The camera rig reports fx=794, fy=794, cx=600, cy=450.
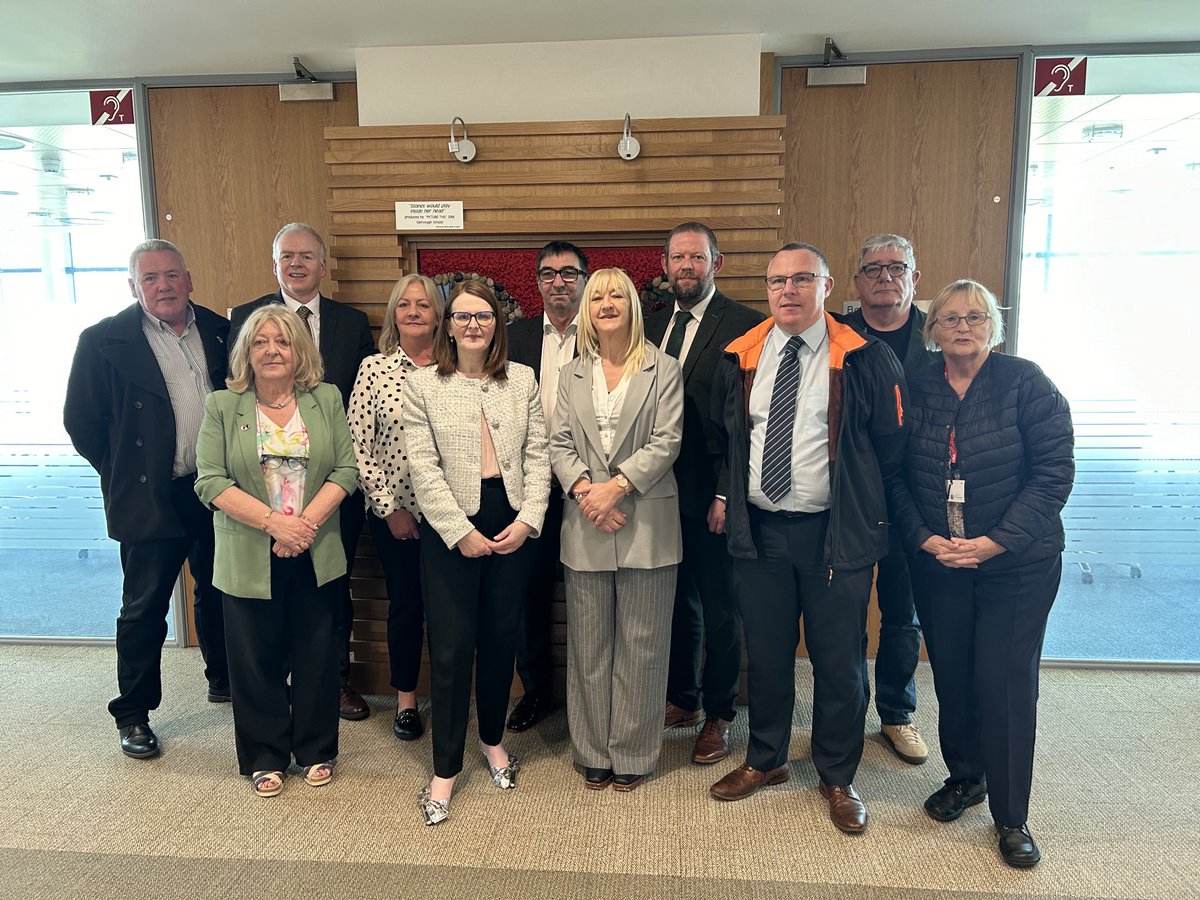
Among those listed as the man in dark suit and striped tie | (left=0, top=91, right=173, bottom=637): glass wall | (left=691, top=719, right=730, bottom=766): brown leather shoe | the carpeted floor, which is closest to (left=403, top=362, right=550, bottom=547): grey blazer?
the man in dark suit and striped tie

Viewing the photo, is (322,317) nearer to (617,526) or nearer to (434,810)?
(617,526)

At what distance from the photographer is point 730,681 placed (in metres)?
3.19

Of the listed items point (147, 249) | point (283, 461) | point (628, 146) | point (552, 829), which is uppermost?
point (628, 146)

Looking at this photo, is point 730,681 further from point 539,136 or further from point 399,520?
point 539,136

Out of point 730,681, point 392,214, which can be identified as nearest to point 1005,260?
point 730,681

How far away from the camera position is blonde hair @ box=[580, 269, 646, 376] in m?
2.72

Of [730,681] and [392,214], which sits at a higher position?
[392,214]

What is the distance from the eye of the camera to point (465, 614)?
2768 mm

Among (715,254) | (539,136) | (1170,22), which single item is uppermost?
(1170,22)

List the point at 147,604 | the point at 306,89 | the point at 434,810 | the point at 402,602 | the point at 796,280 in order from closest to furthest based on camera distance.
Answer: the point at 796,280, the point at 434,810, the point at 147,604, the point at 402,602, the point at 306,89

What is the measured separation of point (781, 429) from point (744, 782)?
51.2 inches

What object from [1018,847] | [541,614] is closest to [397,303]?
[541,614]

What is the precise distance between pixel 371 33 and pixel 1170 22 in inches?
144

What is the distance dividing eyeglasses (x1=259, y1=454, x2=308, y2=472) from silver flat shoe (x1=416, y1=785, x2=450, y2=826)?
1.26 metres
